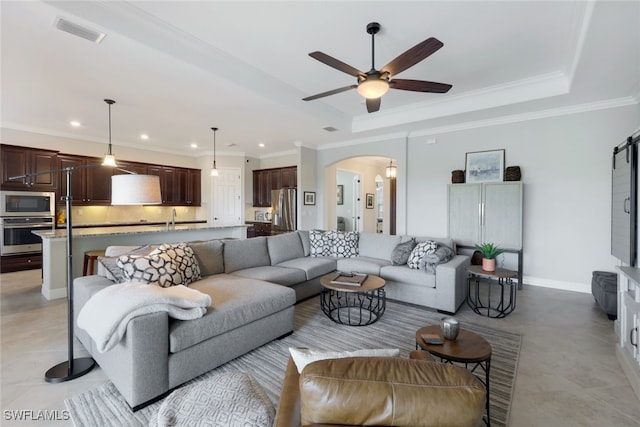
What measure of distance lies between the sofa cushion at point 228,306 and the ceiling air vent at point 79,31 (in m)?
2.34

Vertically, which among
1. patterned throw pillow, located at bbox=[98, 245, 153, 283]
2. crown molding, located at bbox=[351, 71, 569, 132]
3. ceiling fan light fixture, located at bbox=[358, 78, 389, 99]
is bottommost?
patterned throw pillow, located at bbox=[98, 245, 153, 283]

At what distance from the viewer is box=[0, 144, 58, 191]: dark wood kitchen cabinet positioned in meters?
5.14

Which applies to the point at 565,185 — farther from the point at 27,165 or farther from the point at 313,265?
the point at 27,165

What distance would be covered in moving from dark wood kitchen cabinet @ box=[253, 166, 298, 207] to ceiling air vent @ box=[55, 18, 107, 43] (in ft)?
17.2

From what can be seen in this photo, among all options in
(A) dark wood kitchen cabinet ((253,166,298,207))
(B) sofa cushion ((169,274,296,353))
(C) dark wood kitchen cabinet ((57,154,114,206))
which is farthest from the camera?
(A) dark wood kitchen cabinet ((253,166,298,207))

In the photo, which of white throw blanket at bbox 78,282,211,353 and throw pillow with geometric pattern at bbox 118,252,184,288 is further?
throw pillow with geometric pattern at bbox 118,252,184,288

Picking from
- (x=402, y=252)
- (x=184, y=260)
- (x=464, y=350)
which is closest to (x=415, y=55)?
(x=464, y=350)

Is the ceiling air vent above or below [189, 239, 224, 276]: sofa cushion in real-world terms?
above

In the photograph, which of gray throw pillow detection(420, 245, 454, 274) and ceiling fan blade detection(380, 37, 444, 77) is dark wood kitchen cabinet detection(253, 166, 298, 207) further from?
ceiling fan blade detection(380, 37, 444, 77)

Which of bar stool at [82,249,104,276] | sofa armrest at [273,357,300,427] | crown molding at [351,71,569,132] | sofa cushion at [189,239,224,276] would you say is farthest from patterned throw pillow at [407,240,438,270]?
bar stool at [82,249,104,276]

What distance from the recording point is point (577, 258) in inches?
172

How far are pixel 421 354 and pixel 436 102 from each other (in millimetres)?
4294

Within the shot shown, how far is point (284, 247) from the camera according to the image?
4.39 m

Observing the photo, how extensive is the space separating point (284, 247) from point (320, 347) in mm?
1958
